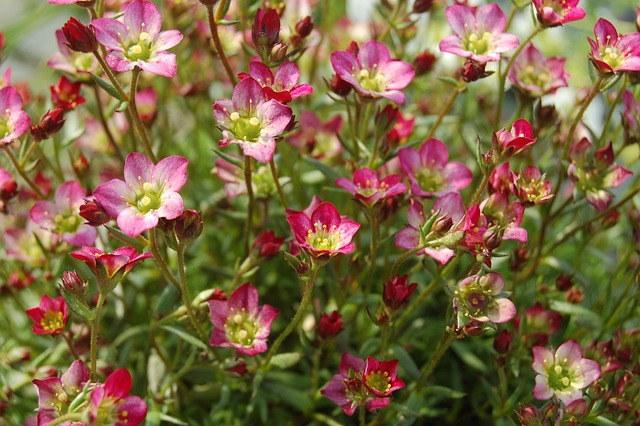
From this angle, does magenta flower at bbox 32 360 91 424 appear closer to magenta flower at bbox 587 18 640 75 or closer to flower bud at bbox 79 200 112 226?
flower bud at bbox 79 200 112 226

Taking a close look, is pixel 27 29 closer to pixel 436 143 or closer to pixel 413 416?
pixel 436 143

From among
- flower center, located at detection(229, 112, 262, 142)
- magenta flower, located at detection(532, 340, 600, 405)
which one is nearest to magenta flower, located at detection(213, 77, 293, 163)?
flower center, located at detection(229, 112, 262, 142)

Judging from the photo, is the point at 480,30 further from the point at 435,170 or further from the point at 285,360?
the point at 285,360

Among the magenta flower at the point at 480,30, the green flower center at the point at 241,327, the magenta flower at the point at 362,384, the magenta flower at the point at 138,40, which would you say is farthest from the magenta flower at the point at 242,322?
the magenta flower at the point at 480,30

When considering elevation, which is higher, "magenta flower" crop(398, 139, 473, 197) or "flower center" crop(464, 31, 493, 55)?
"flower center" crop(464, 31, 493, 55)

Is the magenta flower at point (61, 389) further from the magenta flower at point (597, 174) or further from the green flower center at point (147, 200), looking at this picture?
the magenta flower at point (597, 174)

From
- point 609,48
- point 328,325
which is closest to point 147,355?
point 328,325
